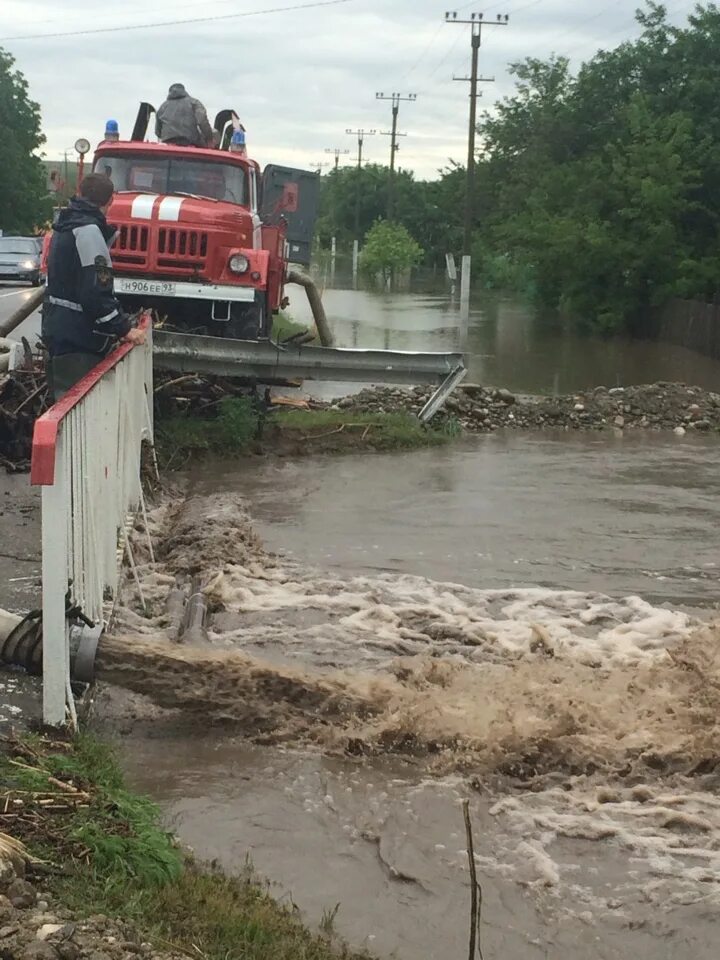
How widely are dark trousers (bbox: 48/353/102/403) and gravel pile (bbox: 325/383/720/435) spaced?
21.7 ft

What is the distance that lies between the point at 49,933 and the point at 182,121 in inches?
487

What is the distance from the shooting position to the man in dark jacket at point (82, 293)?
789cm

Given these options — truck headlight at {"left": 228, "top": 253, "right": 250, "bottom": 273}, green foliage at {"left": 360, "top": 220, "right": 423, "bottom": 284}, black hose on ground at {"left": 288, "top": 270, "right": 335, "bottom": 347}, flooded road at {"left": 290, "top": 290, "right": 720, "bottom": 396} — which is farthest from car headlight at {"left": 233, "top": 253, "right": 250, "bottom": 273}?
green foliage at {"left": 360, "top": 220, "right": 423, "bottom": 284}

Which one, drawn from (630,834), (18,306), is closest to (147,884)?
(630,834)

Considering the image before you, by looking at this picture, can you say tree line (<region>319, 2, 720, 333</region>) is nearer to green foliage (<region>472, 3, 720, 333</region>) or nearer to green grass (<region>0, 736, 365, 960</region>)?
green foliage (<region>472, 3, 720, 333</region>)

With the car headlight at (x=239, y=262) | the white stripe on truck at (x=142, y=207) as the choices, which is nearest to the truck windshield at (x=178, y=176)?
the white stripe on truck at (x=142, y=207)

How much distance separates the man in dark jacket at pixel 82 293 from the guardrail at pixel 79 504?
1.51 ft

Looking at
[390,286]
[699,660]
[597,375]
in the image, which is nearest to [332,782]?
[699,660]

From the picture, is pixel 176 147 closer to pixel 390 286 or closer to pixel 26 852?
pixel 26 852

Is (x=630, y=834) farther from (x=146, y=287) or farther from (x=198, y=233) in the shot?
(x=198, y=233)

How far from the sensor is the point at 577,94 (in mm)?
45562

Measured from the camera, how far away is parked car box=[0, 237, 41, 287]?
35312 millimetres

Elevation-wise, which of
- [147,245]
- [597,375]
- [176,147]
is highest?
[176,147]

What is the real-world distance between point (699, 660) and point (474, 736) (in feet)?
5.20
